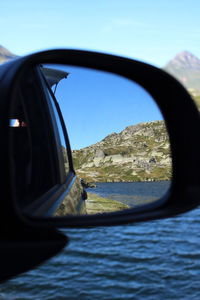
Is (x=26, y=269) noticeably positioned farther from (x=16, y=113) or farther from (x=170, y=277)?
(x=170, y=277)

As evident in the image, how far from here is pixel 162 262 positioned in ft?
116

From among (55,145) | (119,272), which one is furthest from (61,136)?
(119,272)

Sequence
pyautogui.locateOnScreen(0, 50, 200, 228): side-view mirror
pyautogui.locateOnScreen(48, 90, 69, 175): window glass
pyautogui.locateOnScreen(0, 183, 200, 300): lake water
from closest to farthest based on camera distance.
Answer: pyautogui.locateOnScreen(0, 50, 200, 228): side-view mirror → pyautogui.locateOnScreen(48, 90, 69, 175): window glass → pyautogui.locateOnScreen(0, 183, 200, 300): lake water

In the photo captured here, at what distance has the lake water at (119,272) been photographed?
94.7 feet

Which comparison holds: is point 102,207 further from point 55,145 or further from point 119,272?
point 119,272

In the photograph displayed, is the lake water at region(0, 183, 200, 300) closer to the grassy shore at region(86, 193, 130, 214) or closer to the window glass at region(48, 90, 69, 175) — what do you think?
the grassy shore at region(86, 193, 130, 214)

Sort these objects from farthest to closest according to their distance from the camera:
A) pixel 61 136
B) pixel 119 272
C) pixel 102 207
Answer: pixel 119 272
pixel 61 136
pixel 102 207

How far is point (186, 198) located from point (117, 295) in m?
27.1

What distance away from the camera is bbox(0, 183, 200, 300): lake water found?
94.7ft

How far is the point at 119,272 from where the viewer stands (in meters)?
33.0

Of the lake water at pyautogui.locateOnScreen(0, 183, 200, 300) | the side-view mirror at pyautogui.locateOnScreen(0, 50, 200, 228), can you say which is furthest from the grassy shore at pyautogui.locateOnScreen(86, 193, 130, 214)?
the lake water at pyautogui.locateOnScreen(0, 183, 200, 300)

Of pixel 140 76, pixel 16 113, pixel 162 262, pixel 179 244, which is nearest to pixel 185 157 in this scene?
pixel 140 76

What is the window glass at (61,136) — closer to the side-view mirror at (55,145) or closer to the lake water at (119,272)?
the side-view mirror at (55,145)

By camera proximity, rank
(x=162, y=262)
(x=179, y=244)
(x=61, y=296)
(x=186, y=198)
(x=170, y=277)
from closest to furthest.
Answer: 1. (x=186, y=198)
2. (x=61, y=296)
3. (x=170, y=277)
4. (x=162, y=262)
5. (x=179, y=244)
